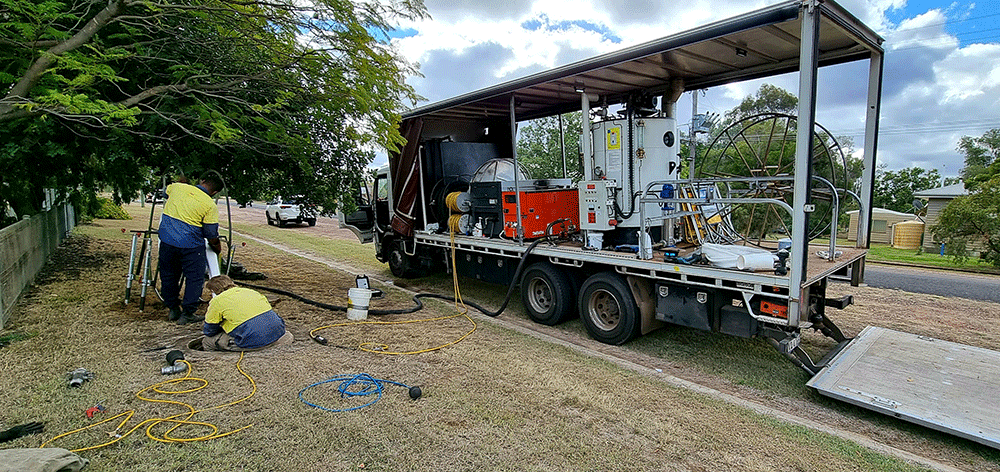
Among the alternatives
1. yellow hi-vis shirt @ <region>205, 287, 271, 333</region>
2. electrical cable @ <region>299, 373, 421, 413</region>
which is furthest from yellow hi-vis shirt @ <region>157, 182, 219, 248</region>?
electrical cable @ <region>299, 373, 421, 413</region>

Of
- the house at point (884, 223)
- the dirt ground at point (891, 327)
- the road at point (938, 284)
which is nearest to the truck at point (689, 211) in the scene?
the dirt ground at point (891, 327)

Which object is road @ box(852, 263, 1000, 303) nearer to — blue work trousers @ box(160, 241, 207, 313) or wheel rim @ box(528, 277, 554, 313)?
wheel rim @ box(528, 277, 554, 313)

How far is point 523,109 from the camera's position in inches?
368

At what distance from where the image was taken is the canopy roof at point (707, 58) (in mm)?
4477

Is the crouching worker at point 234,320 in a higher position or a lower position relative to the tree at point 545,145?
lower

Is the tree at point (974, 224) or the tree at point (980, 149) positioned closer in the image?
the tree at point (974, 224)

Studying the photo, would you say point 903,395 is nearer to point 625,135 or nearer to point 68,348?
point 625,135

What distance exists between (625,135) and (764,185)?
1883 mm

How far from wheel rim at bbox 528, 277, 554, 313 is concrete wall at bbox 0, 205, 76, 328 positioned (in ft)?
19.6

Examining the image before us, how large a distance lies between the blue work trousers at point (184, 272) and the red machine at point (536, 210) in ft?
12.8

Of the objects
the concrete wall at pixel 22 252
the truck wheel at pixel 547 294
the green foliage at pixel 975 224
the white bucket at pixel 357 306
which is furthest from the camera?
the green foliage at pixel 975 224

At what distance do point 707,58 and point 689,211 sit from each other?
5.96ft

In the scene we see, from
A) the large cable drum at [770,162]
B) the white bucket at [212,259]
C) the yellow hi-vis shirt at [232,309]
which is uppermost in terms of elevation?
the large cable drum at [770,162]

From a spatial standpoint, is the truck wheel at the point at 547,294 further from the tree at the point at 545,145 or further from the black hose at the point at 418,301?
the tree at the point at 545,145
